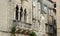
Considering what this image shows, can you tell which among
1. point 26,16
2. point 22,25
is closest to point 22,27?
point 22,25

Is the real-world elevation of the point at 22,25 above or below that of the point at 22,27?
above

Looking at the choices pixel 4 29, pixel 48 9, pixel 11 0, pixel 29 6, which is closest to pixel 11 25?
pixel 4 29

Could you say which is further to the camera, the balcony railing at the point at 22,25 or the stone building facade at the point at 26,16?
the balcony railing at the point at 22,25

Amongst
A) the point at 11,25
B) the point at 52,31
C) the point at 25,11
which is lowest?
the point at 52,31

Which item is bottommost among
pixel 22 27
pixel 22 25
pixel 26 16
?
pixel 22 27

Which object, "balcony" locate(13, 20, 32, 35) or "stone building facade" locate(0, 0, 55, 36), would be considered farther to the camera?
"balcony" locate(13, 20, 32, 35)

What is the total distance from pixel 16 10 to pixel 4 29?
1.73 m

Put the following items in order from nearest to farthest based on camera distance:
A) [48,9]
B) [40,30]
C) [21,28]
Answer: [21,28] → [40,30] → [48,9]

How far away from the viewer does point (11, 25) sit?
11188 mm

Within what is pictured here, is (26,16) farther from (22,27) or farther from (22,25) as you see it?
(22,27)

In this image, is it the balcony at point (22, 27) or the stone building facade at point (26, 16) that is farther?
the balcony at point (22, 27)

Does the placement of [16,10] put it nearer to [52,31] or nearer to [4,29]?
[4,29]

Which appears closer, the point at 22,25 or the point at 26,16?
the point at 22,25

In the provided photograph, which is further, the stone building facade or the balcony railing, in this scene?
the balcony railing
